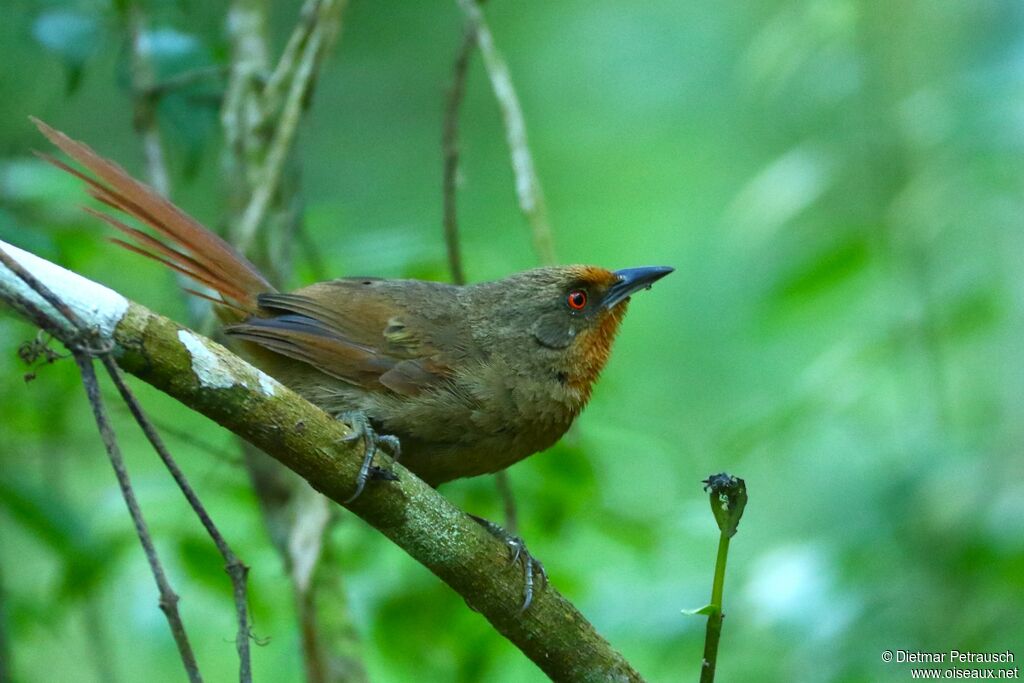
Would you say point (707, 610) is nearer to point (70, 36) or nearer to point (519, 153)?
point (519, 153)

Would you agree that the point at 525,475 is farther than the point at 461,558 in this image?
Yes

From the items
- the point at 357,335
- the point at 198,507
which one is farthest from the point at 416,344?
the point at 198,507

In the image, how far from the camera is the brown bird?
3117mm

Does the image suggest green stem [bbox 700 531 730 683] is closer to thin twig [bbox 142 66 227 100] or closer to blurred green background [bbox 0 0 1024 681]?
blurred green background [bbox 0 0 1024 681]

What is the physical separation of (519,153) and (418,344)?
0.63 metres

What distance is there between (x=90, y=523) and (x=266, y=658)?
237 cm

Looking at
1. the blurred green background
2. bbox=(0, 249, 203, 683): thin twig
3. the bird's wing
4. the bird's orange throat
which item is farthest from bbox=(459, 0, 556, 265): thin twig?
bbox=(0, 249, 203, 683): thin twig

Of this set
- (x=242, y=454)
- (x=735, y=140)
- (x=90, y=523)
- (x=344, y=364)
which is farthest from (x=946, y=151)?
(x=735, y=140)

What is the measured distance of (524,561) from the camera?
113 inches

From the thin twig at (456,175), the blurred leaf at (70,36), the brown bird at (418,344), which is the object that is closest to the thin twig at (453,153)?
the thin twig at (456,175)

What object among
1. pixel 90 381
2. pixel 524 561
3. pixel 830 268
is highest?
pixel 830 268

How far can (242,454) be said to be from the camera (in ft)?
→ 12.8

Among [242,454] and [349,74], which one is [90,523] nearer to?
[242,454]

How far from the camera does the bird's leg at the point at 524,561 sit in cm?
267
